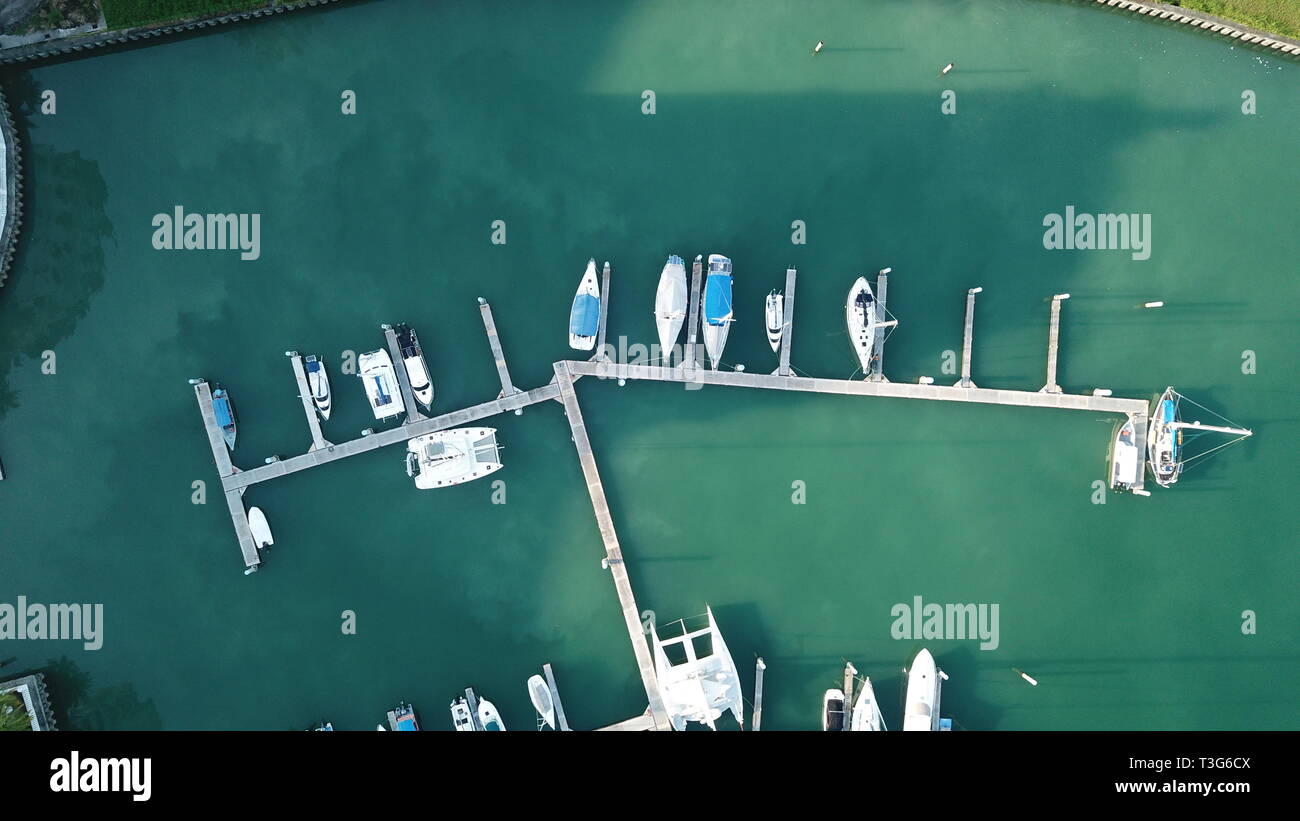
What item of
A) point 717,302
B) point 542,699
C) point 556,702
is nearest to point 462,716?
point 542,699

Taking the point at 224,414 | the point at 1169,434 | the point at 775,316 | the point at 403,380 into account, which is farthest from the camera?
the point at 1169,434

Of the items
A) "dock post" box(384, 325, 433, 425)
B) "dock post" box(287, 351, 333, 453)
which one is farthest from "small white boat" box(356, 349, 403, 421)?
"dock post" box(287, 351, 333, 453)

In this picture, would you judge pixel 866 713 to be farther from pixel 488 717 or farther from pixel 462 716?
pixel 462 716

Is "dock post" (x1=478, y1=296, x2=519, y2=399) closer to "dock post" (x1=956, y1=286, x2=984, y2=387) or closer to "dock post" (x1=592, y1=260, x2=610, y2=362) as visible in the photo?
"dock post" (x1=592, y1=260, x2=610, y2=362)

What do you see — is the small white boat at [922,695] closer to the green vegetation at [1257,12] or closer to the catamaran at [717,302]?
the catamaran at [717,302]

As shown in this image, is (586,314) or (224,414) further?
(586,314)

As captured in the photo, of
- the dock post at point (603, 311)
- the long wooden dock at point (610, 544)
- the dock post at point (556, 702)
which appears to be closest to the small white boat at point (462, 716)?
the dock post at point (556, 702)

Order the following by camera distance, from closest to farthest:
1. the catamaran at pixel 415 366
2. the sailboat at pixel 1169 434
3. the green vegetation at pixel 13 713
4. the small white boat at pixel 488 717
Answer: the green vegetation at pixel 13 713 < the catamaran at pixel 415 366 < the small white boat at pixel 488 717 < the sailboat at pixel 1169 434
